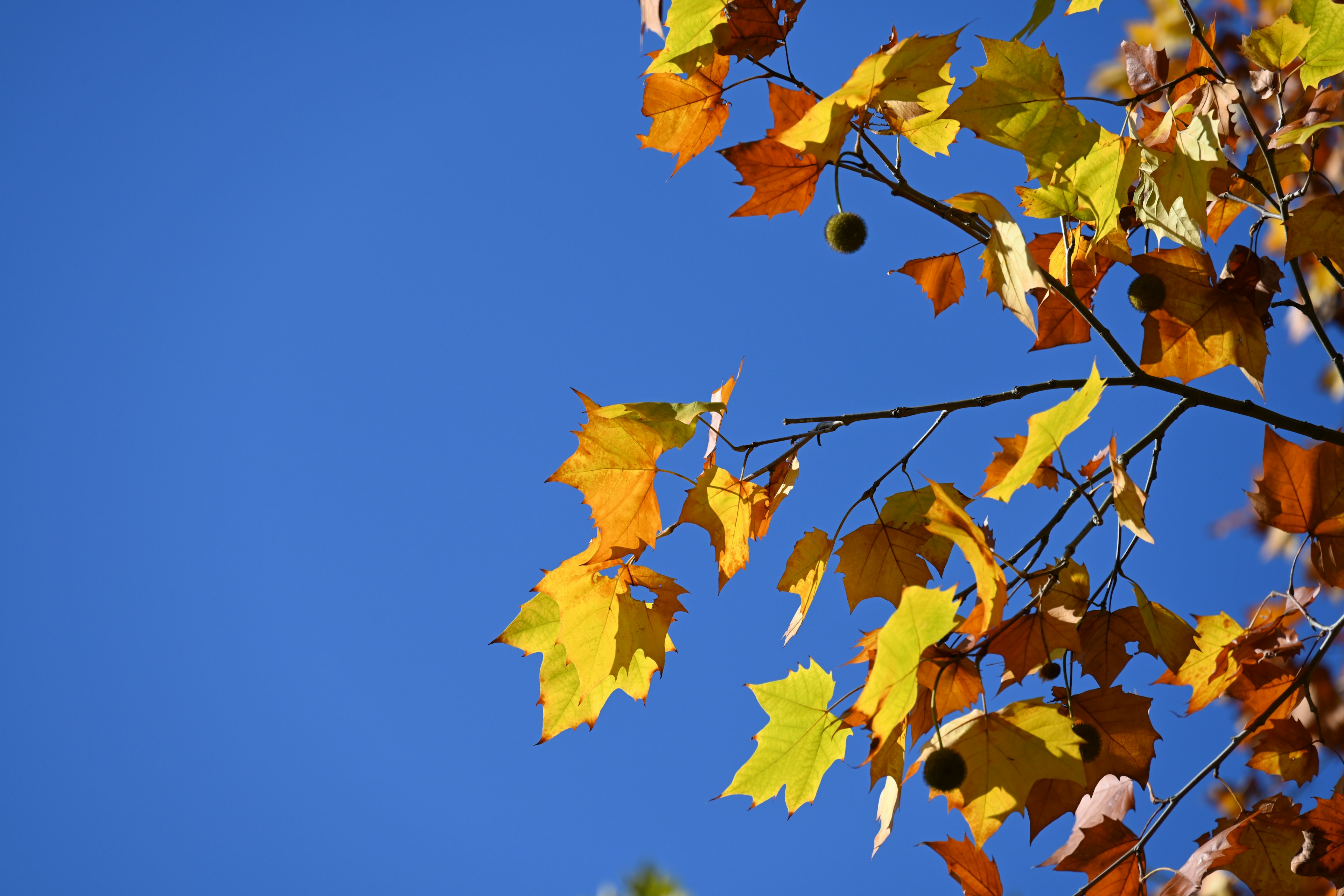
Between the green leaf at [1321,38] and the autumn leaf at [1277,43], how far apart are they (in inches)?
0.5

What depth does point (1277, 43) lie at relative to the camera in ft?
5.44

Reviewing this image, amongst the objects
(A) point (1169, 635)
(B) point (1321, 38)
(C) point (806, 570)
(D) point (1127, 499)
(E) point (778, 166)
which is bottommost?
(A) point (1169, 635)

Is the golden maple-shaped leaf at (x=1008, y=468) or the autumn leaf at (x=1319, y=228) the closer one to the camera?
the autumn leaf at (x=1319, y=228)

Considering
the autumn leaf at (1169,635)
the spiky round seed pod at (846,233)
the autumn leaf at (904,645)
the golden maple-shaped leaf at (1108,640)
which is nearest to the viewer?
the autumn leaf at (904,645)

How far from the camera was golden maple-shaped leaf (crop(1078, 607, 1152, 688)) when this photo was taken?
1654 millimetres

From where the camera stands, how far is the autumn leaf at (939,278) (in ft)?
6.57

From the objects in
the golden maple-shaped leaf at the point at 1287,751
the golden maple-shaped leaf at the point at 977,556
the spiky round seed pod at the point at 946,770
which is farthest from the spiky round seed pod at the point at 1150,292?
the golden maple-shaped leaf at the point at 1287,751

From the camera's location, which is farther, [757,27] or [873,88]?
[757,27]

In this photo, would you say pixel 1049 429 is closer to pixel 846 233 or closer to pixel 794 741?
pixel 794 741

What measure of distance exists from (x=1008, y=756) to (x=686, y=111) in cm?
147

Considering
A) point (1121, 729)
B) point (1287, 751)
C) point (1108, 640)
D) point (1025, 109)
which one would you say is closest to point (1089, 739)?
point (1121, 729)

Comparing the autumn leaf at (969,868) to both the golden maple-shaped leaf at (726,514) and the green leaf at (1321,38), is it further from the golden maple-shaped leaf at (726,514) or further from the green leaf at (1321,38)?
the green leaf at (1321,38)

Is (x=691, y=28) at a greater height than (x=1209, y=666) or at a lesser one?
greater

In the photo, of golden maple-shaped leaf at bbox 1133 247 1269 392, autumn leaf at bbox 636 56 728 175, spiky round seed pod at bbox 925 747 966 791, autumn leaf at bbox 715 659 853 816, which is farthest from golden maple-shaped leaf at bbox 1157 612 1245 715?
autumn leaf at bbox 636 56 728 175
